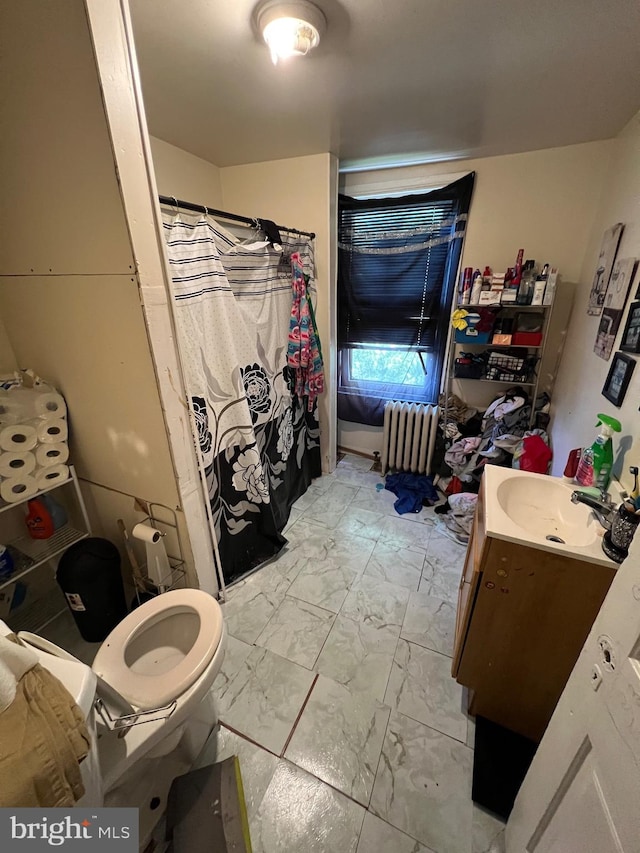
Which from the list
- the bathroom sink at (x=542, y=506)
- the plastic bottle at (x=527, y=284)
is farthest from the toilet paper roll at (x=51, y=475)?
the plastic bottle at (x=527, y=284)

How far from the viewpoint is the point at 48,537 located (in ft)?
5.12

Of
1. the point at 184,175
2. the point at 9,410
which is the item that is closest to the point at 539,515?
the point at 9,410

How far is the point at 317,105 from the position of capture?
60.2 inches

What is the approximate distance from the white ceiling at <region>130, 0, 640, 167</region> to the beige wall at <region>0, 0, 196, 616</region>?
0.38 meters

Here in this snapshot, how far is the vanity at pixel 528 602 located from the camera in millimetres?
958

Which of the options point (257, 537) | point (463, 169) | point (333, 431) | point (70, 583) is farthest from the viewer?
point (333, 431)

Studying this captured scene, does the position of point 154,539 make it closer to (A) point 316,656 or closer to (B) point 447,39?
(A) point 316,656

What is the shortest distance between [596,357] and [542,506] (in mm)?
811

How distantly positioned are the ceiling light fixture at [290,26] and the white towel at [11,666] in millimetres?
1766

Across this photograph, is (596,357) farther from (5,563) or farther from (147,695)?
(5,563)

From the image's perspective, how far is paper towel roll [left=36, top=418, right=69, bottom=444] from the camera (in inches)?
53.5

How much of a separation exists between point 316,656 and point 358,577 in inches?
19.5

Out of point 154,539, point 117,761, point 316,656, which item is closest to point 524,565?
point 316,656

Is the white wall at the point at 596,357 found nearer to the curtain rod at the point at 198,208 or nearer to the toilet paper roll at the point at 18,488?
the curtain rod at the point at 198,208
